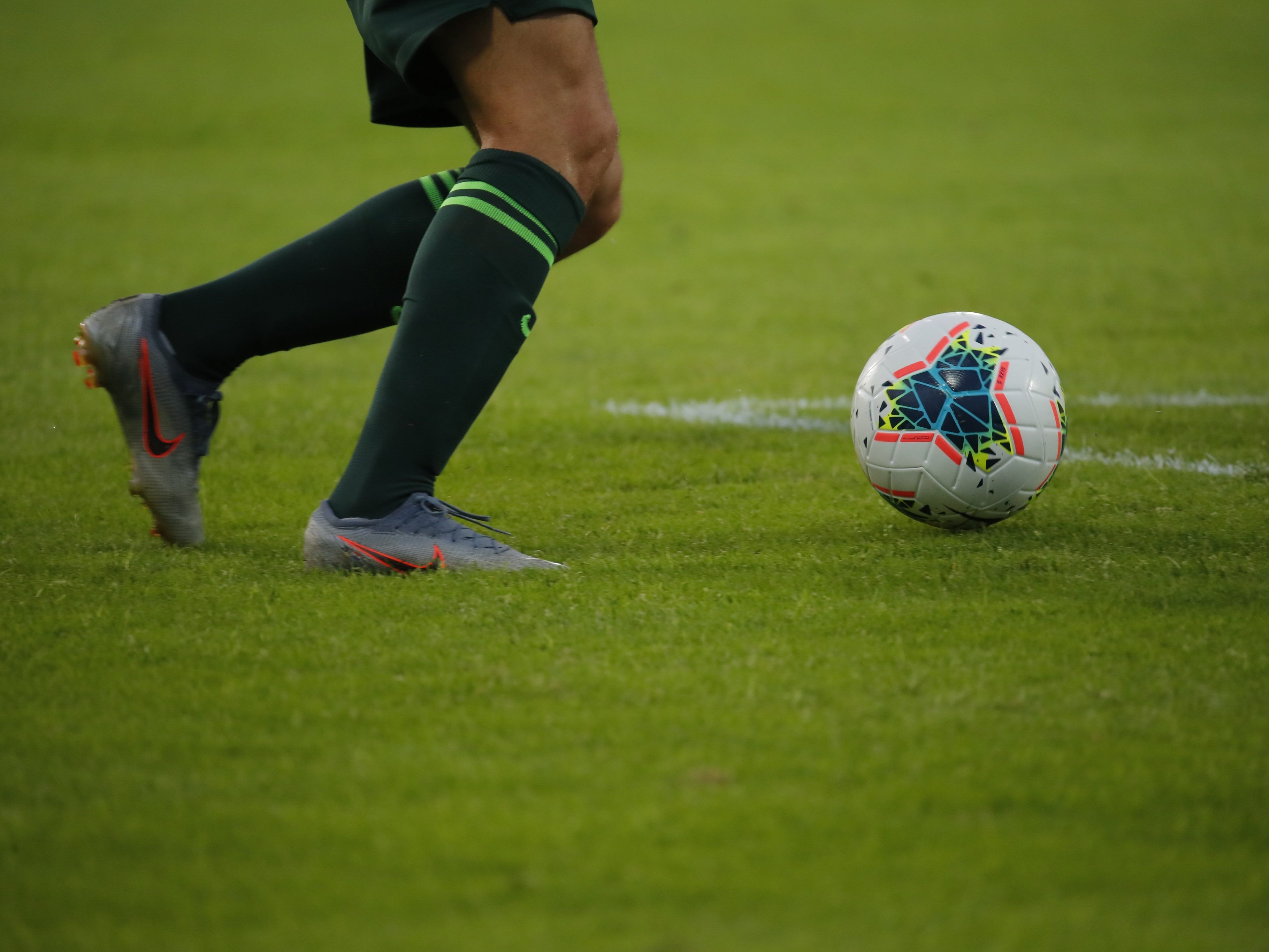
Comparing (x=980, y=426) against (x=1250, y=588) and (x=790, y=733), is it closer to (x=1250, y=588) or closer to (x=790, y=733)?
(x=1250, y=588)

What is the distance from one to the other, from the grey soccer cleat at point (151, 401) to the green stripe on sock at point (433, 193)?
64cm

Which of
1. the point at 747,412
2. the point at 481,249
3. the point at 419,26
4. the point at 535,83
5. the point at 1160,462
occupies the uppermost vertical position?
the point at 419,26

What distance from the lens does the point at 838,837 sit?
5.22ft

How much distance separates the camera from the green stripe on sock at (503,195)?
269cm

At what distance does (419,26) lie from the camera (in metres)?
2.57

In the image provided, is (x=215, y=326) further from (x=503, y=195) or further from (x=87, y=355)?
(x=503, y=195)

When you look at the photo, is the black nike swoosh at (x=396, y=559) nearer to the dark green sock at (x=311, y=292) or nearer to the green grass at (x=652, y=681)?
the green grass at (x=652, y=681)

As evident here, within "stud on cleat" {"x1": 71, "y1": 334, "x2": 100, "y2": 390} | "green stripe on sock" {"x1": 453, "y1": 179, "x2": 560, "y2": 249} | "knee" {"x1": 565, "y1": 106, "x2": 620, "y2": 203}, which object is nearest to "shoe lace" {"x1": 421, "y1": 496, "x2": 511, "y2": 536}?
"green stripe on sock" {"x1": 453, "y1": 179, "x2": 560, "y2": 249}

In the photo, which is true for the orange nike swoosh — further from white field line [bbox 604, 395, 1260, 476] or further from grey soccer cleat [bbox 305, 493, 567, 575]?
white field line [bbox 604, 395, 1260, 476]

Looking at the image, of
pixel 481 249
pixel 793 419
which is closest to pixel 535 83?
pixel 481 249

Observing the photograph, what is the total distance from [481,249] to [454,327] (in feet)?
0.54

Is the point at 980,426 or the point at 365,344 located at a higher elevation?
the point at 980,426

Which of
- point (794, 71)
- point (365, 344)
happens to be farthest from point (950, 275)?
point (794, 71)

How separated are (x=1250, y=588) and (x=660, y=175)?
11329 millimetres
